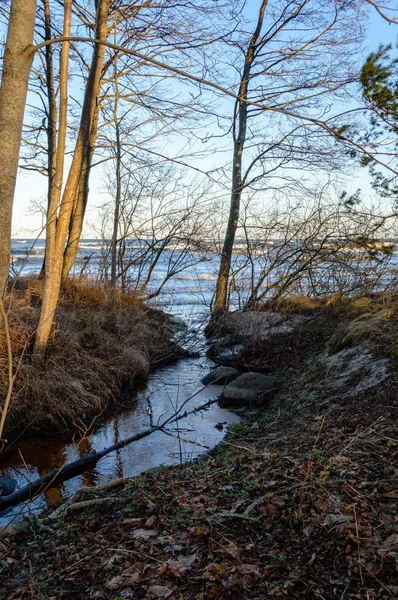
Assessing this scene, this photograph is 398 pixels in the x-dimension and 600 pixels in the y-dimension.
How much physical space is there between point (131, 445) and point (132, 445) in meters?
0.01

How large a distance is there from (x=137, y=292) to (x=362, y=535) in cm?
954

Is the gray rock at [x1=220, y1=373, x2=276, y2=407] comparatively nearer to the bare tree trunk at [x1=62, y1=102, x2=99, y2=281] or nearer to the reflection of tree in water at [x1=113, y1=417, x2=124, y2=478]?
the reflection of tree in water at [x1=113, y1=417, x2=124, y2=478]

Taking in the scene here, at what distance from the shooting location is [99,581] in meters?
2.79

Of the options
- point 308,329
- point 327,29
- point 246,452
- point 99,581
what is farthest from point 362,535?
point 327,29

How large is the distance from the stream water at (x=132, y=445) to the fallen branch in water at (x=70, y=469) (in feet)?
0.26

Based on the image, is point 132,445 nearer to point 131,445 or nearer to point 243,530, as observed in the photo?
point 131,445

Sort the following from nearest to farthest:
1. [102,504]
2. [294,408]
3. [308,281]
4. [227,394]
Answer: [102,504]
[294,408]
[227,394]
[308,281]

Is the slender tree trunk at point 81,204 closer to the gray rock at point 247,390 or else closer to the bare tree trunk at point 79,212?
the bare tree trunk at point 79,212

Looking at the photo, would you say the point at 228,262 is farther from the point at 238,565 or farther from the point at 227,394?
the point at 238,565

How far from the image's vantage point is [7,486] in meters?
4.97

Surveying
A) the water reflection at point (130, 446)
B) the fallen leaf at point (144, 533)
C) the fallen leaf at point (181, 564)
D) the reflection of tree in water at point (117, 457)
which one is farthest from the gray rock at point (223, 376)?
the fallen leaf at point (181, 564)

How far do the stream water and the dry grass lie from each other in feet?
1.00

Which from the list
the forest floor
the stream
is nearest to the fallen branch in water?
the stream

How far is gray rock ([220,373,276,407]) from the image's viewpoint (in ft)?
25.2
